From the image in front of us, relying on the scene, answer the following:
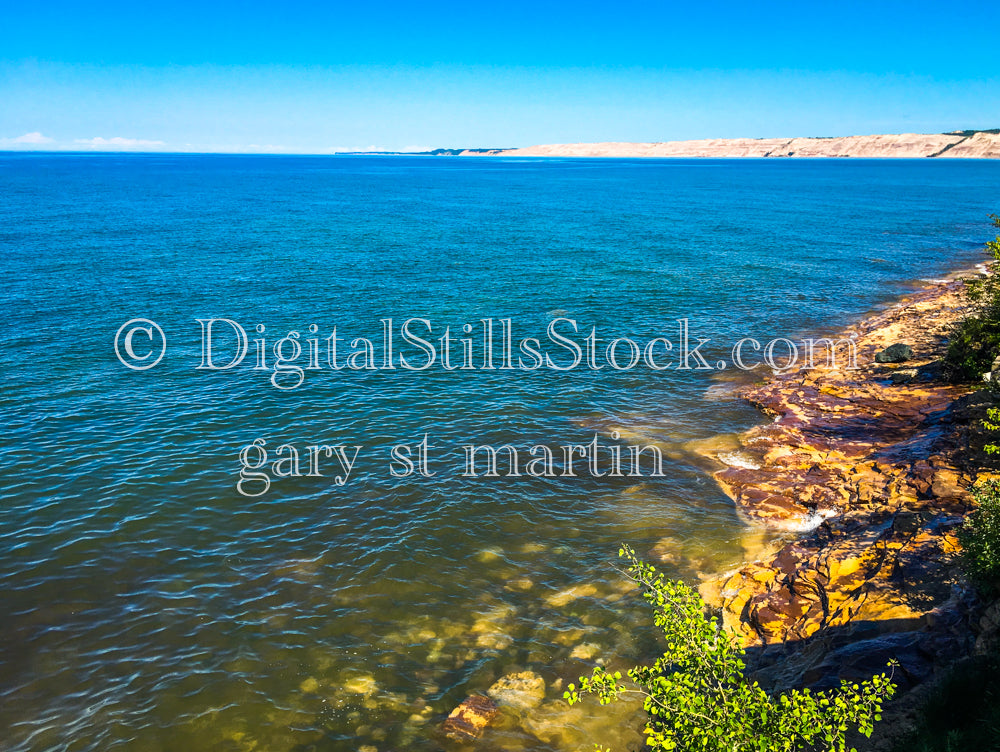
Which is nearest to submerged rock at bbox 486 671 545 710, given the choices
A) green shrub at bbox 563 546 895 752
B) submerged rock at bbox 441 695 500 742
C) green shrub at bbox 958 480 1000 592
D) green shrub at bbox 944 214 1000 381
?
submerged rock at bbox 441 695 500 742

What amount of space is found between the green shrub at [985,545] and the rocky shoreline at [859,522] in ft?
2.73

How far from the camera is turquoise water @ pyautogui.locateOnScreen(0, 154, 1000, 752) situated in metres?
20.0

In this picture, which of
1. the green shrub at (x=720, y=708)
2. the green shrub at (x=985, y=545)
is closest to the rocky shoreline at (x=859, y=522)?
the green shrub at (x=985, y=545)

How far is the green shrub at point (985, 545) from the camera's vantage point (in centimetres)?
1648

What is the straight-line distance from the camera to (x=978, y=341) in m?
35.4

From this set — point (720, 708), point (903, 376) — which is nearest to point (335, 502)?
point (720, 708)

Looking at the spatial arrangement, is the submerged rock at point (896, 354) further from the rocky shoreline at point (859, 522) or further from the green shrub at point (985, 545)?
the green shrub at point (985, 545)

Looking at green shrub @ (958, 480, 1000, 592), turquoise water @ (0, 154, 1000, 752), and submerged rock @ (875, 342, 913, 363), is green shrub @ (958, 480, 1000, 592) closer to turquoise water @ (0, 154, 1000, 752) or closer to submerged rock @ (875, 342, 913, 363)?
turquoise water @ (0, 154, 1000, 752)

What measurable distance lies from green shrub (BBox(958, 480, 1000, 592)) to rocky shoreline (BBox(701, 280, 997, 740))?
2.73 feet

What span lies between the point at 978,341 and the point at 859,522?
17.7 meters

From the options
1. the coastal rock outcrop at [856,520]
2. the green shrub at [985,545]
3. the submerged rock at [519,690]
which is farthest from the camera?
the submerged rock at [519,690]

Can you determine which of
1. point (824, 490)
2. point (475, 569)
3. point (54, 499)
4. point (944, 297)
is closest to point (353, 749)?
point (475, 569)

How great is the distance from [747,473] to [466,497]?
14.0 meters

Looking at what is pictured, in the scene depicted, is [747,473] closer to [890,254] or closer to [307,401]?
[307,401]
